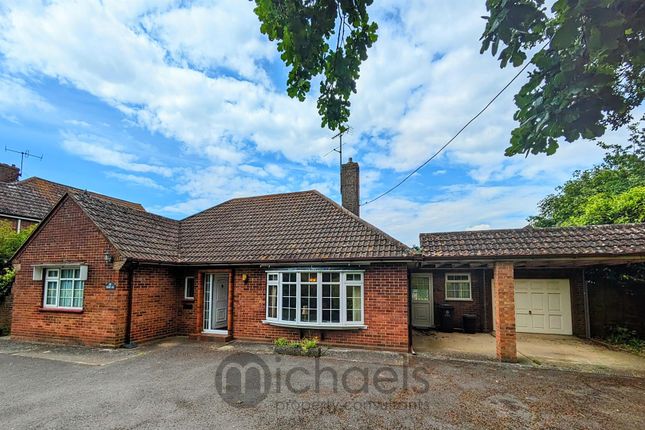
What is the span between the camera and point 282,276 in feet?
33.9

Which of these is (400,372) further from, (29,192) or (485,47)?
(29,192)

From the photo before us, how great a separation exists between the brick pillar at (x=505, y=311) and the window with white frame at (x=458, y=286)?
5.25m

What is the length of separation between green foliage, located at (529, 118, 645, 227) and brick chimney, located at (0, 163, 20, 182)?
30658 millimetres

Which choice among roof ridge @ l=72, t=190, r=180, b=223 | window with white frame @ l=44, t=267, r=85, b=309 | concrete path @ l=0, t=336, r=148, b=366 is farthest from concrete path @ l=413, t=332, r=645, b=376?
roof ridge @ l=72, t=190, r=180, b=223

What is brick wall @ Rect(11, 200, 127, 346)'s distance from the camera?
32.2 feet

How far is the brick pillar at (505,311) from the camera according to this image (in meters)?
8.41

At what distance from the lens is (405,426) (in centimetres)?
482

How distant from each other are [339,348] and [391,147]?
8420 millimetres

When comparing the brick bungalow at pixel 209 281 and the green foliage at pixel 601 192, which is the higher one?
the green foliage at pixel 601 192

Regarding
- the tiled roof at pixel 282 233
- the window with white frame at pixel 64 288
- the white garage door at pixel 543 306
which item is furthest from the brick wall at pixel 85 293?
the white garage door at pixel 543 306

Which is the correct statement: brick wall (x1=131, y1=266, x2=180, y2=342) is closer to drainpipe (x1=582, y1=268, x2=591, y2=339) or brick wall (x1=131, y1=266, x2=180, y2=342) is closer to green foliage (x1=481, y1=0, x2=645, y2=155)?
green foliage (x1=481, y1=0, x2=645, y2=155)

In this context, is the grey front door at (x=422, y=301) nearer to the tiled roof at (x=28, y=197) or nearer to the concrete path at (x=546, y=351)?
the concrete path at (x=546, y=351)

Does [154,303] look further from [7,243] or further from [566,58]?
[566,58]

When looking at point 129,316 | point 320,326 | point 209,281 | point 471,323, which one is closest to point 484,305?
point 471,323
